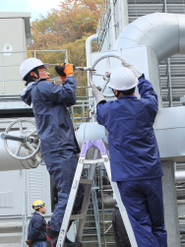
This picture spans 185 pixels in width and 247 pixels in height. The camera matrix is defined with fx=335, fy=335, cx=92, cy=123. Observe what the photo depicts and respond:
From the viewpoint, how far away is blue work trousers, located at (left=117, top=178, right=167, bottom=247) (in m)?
2.58

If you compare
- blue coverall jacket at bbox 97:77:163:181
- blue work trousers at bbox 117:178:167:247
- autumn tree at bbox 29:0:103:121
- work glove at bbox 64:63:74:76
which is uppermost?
autumn tree at bbox 29:0:103:121

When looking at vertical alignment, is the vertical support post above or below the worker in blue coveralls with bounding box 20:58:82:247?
below

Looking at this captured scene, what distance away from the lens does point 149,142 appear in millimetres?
2734

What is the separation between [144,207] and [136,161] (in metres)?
0.38

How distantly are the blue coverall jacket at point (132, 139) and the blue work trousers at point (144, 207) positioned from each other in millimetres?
67

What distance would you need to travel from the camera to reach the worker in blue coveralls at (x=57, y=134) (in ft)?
9.47

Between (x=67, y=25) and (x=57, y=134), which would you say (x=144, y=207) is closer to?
(x=57, y=134)

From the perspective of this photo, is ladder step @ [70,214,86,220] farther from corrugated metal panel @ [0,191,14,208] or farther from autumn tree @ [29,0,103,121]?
autumn tree @ [29,0,103,121]

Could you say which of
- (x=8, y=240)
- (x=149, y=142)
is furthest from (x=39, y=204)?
(x=149, y=142)

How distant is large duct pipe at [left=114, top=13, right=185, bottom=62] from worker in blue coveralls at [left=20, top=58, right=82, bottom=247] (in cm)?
167

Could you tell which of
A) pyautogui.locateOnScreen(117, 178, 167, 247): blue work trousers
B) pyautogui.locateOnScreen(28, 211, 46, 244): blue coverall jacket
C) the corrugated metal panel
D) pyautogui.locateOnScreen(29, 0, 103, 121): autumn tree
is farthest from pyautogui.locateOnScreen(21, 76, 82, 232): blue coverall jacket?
pyautogui.locateOnScreen(29, 0, 103, 121): autumn tree

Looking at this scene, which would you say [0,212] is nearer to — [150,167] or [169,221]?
[169,221]

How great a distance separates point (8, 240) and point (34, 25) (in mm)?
31511

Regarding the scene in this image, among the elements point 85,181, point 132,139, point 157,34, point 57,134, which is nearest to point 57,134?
point 57,134
